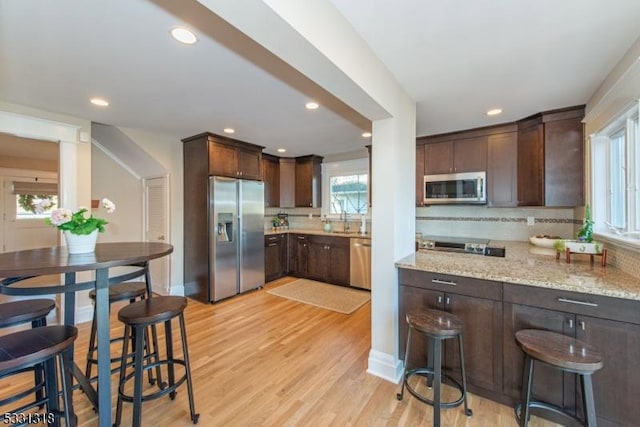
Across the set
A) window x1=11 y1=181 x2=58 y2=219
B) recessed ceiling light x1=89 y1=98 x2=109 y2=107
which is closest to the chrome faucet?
recessed ceiling light x1=89 y1=98 x2=109 y2=107

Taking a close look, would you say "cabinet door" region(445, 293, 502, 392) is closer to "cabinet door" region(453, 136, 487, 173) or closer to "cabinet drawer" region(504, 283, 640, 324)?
"cabinet drawer" region(504, 283, 640, 324)

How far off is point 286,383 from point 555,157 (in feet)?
11.4

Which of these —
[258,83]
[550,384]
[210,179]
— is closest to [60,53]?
[258,83]

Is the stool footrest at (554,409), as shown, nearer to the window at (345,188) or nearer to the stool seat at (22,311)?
the stool seat at (22,311)

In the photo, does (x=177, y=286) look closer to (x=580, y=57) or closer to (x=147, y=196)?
(x=147, y=196)

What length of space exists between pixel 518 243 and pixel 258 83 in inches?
138

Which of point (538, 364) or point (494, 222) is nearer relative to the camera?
point (538, 364)

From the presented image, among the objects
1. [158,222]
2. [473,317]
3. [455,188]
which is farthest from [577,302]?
[158,222]

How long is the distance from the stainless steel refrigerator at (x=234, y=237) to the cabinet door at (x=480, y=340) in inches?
118

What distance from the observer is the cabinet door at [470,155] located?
11.4 feet

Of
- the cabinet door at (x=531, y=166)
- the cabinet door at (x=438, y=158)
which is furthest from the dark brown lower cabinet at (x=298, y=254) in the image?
the cabinet door at (x=531, y=166)

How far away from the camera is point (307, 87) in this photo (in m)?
2.33

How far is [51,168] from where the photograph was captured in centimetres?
606

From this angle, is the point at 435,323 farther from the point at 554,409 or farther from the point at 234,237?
the point at 234,237
